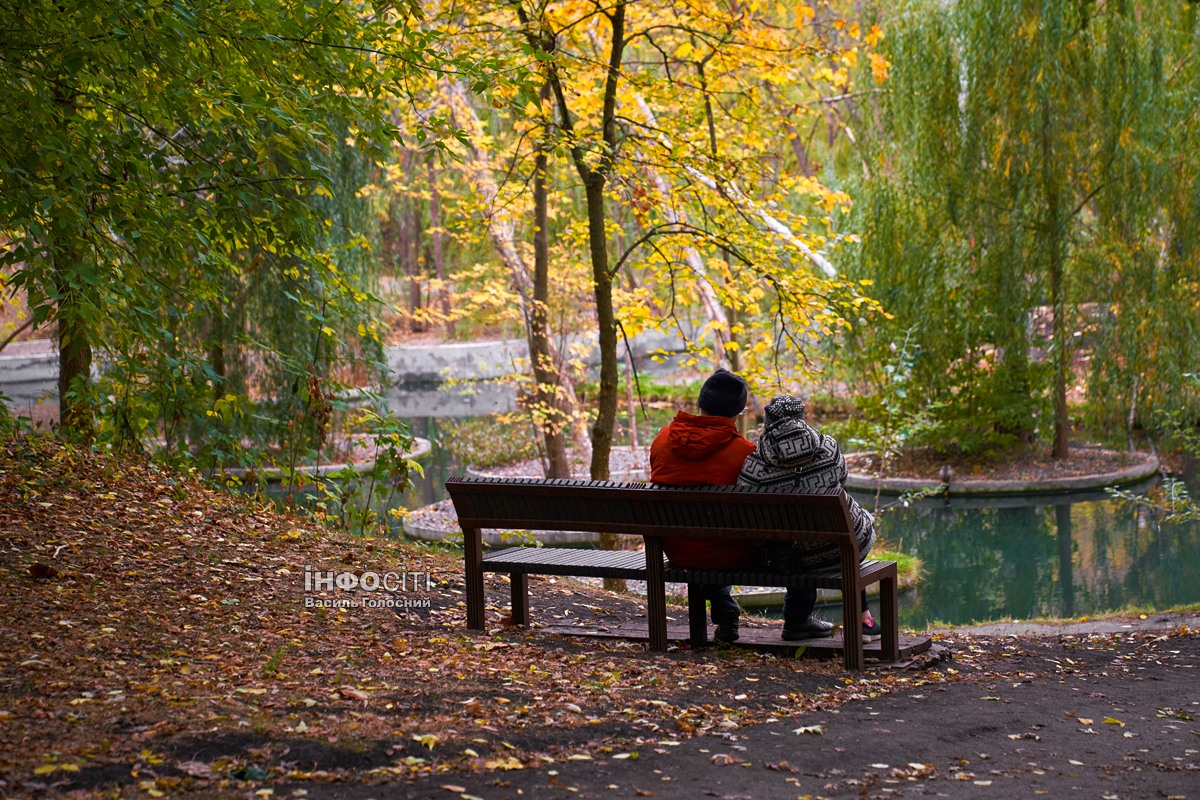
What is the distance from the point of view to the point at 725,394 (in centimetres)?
537

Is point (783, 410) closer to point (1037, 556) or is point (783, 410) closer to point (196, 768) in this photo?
point (196, 768)

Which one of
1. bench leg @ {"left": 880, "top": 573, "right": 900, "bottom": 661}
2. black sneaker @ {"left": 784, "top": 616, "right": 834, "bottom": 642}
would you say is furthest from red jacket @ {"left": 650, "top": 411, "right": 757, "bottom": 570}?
bench leg @ {"left": 880, "top": 573, "right": 900, "bottom": 661}

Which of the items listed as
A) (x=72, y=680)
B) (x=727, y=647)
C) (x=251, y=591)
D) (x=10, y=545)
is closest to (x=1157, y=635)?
(x=727, y=647)

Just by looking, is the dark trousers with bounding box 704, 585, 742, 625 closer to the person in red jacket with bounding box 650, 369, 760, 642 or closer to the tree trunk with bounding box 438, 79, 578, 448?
the person in red jacket with bounding box 650, 369, 760, 642

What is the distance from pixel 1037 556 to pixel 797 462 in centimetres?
940

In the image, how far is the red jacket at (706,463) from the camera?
5371mm

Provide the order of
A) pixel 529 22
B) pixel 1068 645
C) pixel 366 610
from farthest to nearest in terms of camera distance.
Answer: pixel 529 22
pixel 1068 645
pixel 366 610

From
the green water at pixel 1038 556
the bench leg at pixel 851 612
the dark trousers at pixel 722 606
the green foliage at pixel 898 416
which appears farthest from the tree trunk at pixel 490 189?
the bench leg at pixel 851 612

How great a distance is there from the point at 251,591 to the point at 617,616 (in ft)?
6.71

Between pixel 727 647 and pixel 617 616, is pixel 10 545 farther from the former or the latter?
pixel 727 647

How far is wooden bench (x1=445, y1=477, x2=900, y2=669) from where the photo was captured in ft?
16.5

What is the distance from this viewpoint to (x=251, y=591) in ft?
19.4

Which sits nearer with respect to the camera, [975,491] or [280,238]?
[280,238]

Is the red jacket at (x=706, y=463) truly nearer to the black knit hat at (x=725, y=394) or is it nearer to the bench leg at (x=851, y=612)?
the black knit hat at (x=725, y=394)
